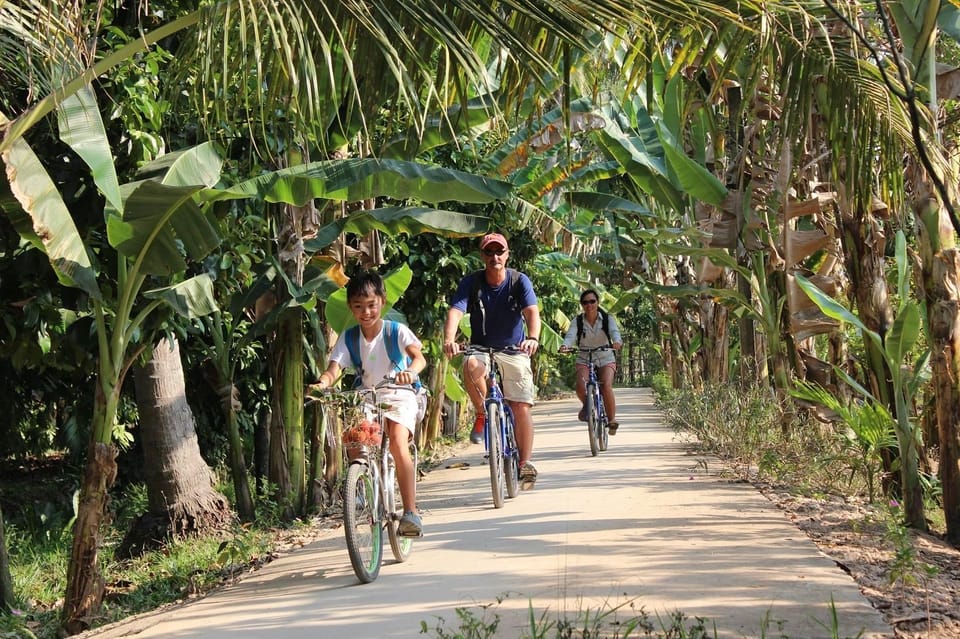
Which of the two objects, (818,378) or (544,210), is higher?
(544,210)

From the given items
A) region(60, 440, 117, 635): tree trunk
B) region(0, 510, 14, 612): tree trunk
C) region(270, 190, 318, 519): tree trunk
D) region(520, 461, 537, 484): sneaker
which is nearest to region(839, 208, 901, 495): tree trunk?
region(520, 461, 537, 484): sneaker

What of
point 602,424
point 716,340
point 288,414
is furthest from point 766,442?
point 716,340

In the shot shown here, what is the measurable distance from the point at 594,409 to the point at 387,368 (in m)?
6.00

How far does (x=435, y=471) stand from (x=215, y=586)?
203 inches

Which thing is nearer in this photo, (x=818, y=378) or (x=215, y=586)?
(x=215, y=586)

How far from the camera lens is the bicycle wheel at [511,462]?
27.1 ft

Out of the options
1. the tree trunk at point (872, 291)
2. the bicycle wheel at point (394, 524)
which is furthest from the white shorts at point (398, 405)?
the tree trunk at point (872, 291)

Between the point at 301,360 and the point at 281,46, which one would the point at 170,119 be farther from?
the point at 281,46

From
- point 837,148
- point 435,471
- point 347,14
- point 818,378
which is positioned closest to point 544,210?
point 435,471

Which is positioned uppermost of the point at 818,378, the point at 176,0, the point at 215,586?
the point at 176,0

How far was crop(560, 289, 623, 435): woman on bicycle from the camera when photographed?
12203 millimetres

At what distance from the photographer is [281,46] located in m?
4.82

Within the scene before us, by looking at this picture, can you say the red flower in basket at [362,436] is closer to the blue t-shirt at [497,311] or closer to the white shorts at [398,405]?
the white shorts at [398,405]

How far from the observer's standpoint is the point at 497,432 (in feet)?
26.3
